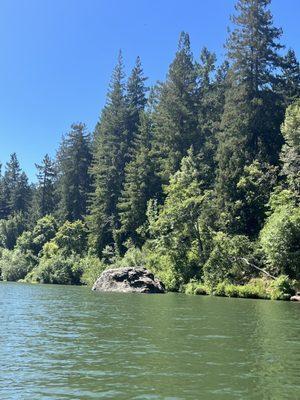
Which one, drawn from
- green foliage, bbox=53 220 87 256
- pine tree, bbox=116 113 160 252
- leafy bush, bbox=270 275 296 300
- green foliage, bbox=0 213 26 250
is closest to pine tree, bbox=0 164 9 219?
green foliage, bbox=0 213 26 250

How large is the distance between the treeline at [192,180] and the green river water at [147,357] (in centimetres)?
2273

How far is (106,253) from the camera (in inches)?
2783

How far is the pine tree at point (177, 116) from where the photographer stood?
7000cm

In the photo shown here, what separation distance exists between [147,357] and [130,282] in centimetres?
3388

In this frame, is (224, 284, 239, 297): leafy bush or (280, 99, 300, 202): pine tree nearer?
(224, 284, 239, 297): leafy bush

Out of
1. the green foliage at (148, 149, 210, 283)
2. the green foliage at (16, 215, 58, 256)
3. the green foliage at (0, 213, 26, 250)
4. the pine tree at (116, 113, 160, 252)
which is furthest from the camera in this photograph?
the green foliage at (0, 213, 26, 250)

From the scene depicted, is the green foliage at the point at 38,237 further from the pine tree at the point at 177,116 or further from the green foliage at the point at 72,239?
the pine tree at the point at 177,116

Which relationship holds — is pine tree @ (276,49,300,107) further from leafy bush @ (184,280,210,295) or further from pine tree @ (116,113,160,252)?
leafy bush @ (184,280,210,295)

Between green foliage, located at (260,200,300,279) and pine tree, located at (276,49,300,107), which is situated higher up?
pine tree, located at (276,49,300,107)

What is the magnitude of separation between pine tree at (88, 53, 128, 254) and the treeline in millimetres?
196

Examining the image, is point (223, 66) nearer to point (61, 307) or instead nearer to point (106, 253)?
point (106, 253)

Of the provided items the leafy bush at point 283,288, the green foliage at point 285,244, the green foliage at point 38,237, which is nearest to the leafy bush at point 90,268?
the green foliage at point 38,237

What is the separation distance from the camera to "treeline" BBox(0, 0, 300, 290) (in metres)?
49.0

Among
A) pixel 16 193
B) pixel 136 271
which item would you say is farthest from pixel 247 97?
pixel 16 193
